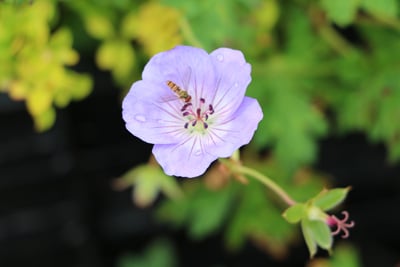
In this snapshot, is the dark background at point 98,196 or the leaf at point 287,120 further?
the dark background at point 98,196

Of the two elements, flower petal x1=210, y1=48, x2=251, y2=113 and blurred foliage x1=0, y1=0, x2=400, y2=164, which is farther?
blurred foliage x1=0, y1=0, x2=400, y2=164

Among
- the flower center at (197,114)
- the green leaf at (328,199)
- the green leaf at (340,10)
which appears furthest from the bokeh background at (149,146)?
the green leaf at (328,199)

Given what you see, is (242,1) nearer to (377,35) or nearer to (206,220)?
(377,35)

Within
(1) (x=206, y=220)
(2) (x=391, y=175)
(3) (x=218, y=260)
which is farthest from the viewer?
(3) (x=218, y=260)

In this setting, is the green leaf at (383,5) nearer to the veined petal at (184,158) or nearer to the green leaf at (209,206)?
the veined petal at (184,158)

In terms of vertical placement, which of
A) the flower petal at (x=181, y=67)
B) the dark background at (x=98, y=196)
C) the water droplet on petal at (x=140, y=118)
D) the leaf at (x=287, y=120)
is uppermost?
the flower petal at (x=181, y=67)

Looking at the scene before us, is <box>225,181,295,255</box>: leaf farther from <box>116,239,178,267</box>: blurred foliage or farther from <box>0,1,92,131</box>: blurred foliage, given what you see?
<box>0,1,92,131</box>: blurred foliage

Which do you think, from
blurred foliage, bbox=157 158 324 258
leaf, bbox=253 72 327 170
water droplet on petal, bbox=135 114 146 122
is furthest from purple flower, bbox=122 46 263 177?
blurred foliage, bbox=157 158 324 258

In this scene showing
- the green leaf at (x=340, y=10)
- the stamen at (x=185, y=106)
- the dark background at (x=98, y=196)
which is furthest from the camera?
the dark background at (x=98, y=196)

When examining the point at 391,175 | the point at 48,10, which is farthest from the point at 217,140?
the point at 391,175
